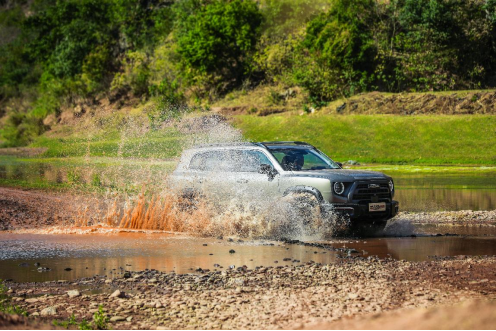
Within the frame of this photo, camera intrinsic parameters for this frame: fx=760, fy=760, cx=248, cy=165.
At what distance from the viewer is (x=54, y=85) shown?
8250 centimetres

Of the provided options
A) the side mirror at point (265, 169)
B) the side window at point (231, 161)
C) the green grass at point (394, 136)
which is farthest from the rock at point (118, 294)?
the green grass at point (394, 136)

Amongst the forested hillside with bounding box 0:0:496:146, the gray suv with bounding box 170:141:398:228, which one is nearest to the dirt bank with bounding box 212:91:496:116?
the forested hillside with bounding box 0:0:496:146

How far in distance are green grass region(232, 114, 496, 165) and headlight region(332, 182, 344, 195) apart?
24.6 m

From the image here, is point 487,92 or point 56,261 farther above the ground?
point 487,92

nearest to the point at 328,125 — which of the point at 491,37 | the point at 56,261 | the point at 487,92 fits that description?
the point at 487,92

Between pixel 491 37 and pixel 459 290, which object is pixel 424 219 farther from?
pixel 491 37

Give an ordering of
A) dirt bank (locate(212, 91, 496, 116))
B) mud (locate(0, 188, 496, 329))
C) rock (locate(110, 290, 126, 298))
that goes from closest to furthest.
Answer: mud (locate(0, 188, 496, 329)), rock (locate(110, 290, 126, 298)), dirt bank (locate(212, 91, 496, 116))

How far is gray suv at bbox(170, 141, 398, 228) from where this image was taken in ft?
44.4

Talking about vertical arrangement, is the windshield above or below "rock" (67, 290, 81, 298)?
above

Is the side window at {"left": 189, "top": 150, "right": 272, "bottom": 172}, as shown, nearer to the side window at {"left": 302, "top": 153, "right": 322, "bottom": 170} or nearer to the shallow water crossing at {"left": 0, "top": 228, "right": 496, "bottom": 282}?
the side window at {"left": 302, "top": 153, "right": 322, "bottom": 170}

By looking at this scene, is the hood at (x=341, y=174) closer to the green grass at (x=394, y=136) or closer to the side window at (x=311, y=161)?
the side window at (x=311, y=161)

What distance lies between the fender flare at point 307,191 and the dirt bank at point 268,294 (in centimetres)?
320

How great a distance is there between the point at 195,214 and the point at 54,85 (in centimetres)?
7133

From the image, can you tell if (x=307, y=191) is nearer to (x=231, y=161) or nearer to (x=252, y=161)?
(x=252, y=161)
